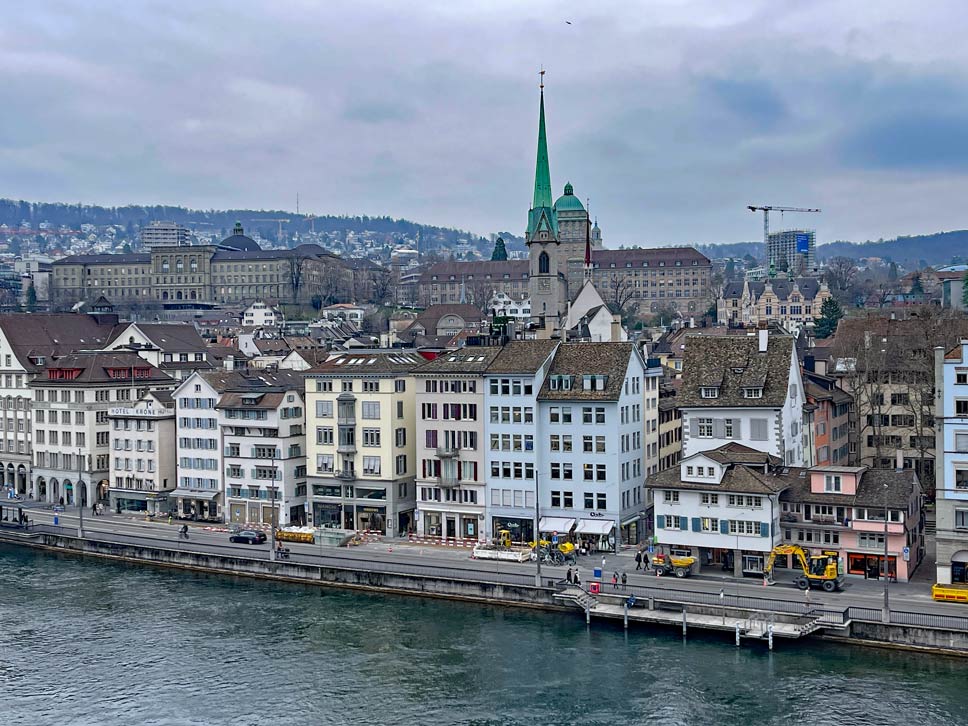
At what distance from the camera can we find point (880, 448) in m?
91.1

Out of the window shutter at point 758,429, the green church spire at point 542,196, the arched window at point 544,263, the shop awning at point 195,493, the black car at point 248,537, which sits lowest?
the black car at point 248,537

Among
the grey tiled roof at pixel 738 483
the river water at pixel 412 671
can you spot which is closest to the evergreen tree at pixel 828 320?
the grey tiled roof at pixel 738 483

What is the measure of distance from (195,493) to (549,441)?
30.2 m

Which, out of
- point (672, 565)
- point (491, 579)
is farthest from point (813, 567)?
point (491, 579)

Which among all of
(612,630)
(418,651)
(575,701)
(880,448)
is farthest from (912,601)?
(880,448)

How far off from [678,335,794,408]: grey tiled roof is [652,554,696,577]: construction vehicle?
9685 mm

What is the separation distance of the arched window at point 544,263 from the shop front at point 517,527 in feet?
304

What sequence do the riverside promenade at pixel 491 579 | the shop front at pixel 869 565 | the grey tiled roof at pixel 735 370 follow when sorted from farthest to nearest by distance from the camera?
the grey tiled roof at pixel 735 370 < the shop front at pixel 869 565 < the riverside promenade at pixel 491 579

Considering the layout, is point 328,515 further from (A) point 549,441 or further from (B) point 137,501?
(B) point 137,501

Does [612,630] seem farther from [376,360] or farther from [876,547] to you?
[376,360]

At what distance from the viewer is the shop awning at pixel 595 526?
73.5 metres

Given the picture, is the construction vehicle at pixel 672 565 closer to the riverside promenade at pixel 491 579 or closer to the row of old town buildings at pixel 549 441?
the riverside promenade at pixel 491 579

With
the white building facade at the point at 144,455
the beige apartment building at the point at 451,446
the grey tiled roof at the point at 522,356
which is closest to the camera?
the grey tiled roof at the point at 522,356

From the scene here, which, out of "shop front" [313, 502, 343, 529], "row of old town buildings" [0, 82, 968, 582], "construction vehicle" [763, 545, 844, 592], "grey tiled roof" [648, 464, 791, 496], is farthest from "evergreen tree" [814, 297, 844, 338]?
"construction vehicle" [763, 545, 844, 592]
